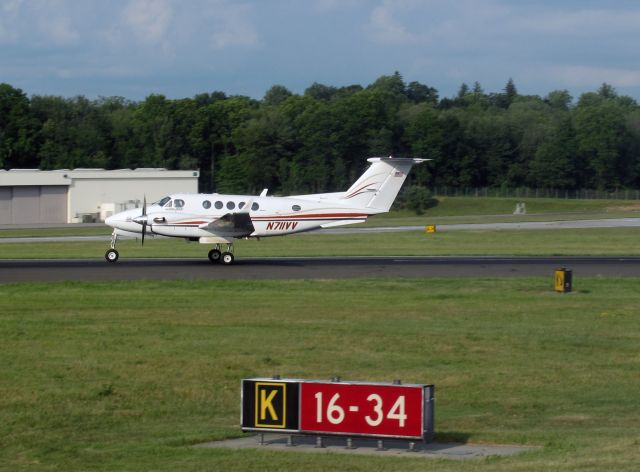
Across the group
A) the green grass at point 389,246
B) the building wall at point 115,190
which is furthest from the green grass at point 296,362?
the building wall at point 115,190

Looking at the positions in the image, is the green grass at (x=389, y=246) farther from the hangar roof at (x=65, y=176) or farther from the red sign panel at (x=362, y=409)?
the hangar roof at (x=65, y=176)

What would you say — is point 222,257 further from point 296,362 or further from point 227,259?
point 296,362

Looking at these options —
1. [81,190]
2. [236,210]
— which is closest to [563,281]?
[236,210]

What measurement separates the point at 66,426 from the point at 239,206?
27.3 metres

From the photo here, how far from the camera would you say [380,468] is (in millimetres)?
11023

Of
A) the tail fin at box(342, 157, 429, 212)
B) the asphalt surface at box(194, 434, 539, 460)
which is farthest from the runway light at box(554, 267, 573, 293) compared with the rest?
the asphalt surface at box(194, 434, 539, 460)

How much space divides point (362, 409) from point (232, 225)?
2902 cm

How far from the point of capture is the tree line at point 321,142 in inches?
4921

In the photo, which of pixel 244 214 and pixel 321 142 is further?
pixel 321 142

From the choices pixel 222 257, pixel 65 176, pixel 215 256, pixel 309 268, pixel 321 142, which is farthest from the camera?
pixel 321 142

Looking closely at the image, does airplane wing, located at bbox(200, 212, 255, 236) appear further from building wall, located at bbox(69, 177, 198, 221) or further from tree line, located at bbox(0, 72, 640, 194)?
tree line, located at bbox(0, 72, 640, 194)

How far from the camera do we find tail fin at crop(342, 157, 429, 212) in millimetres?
42812

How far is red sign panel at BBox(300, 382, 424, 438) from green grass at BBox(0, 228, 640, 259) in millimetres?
34140

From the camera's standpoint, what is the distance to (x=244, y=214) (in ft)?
131
